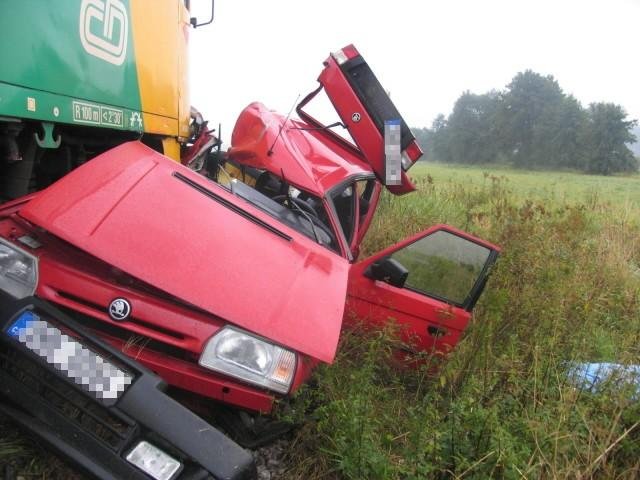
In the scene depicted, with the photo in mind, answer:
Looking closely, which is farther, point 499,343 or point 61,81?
point 499,343

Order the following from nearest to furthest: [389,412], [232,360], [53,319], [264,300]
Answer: [53,319], [232,360], [264,300], [389,412]

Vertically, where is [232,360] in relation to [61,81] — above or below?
below

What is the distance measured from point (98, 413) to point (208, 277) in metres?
0.63

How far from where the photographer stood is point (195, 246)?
85.1 inches

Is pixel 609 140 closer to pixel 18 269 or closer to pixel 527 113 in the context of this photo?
pixel 527 113

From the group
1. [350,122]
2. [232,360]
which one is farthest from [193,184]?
[350,122]

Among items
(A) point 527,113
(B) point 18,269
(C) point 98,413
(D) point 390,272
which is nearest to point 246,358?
(C) point 98,413

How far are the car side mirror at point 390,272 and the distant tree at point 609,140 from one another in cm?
5797

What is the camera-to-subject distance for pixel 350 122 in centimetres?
444

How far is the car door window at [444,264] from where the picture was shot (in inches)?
130

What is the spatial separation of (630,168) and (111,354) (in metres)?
61.7

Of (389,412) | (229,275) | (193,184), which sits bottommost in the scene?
(389,412)

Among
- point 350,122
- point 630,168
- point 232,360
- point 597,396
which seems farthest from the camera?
point 630,168

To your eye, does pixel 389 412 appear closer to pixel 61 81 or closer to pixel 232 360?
pixel 232 360
